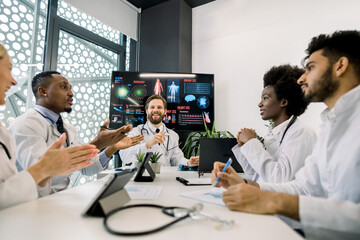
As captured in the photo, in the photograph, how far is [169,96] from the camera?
363cm

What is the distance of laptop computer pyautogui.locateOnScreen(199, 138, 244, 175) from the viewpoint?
5.19ft

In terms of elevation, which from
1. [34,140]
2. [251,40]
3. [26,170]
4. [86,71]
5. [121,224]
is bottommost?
[121,224]

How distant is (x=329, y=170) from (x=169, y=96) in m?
A: 2.87

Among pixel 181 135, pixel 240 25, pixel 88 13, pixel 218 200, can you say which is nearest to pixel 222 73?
pixel 240 25

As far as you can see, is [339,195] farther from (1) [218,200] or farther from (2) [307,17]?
(2) [307,17]

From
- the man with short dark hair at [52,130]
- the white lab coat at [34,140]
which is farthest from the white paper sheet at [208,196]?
the man with short dark hair at [52,130]

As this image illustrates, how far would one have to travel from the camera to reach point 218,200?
89 cm

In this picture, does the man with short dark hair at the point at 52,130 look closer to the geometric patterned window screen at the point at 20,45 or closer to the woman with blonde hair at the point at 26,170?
the woman with blonde hair at the point at 26,170

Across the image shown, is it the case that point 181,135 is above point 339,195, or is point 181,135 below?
above

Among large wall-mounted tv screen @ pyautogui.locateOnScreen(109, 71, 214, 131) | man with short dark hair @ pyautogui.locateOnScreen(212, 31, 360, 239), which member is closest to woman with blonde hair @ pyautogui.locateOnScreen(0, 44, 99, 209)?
man with short dark hair @ pyautogui.locateOnScreen(212, 31, 360, 239)

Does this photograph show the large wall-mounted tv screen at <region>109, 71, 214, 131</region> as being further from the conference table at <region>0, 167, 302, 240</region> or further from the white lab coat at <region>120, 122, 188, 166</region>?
the conference table at <region>0, 167, 302, 240</region>

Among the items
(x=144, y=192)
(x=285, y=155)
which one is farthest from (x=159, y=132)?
(x=144, y=192)

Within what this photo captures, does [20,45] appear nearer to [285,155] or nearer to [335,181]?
[285,155]

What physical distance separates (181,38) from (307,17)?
1.93m
